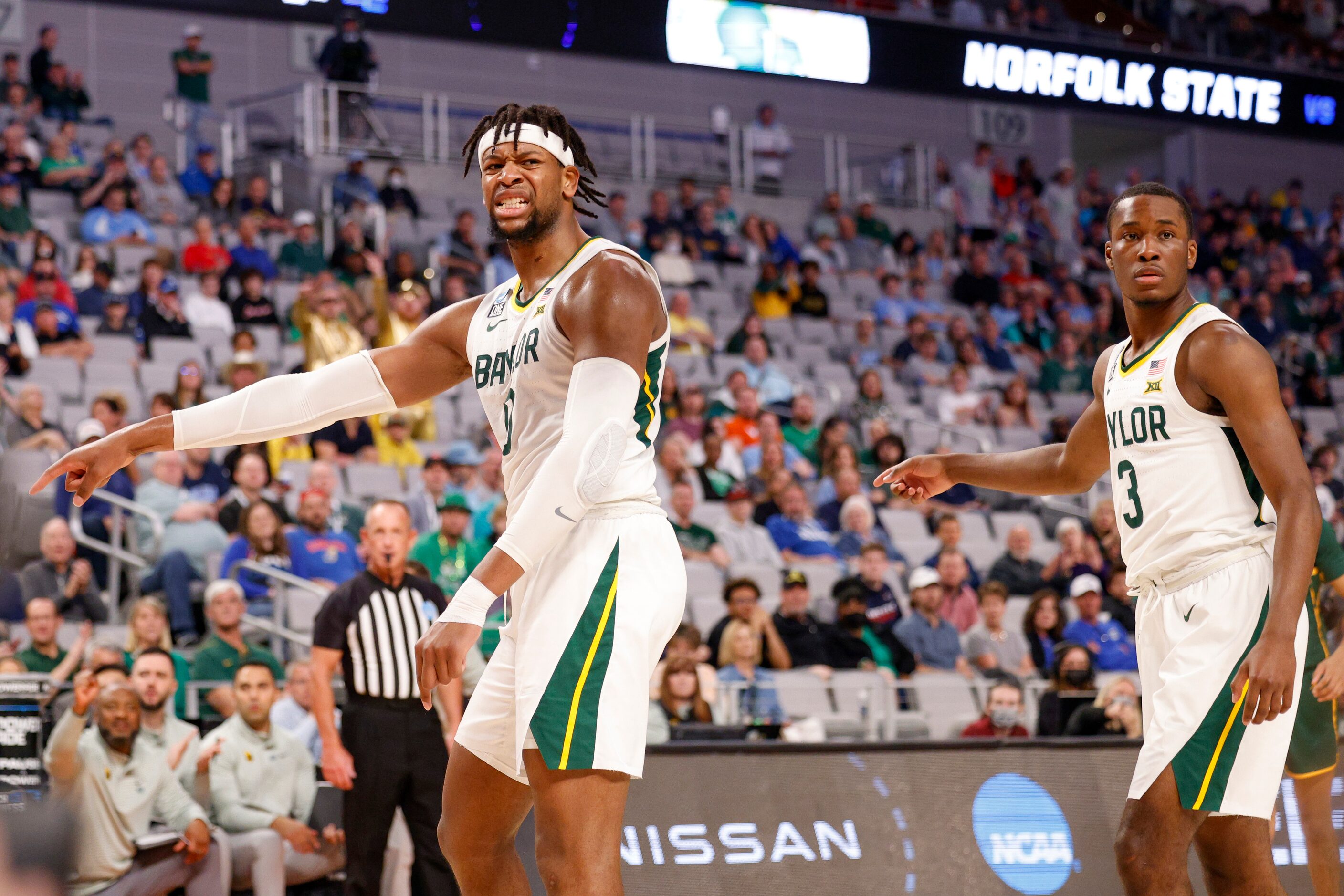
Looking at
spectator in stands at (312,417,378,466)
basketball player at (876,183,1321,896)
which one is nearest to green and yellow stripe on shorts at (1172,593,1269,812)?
basketball player at (876,183,1321,896)

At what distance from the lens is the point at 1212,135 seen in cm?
2412

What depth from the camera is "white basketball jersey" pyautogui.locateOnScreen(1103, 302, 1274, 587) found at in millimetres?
3900

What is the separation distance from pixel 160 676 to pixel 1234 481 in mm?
4865

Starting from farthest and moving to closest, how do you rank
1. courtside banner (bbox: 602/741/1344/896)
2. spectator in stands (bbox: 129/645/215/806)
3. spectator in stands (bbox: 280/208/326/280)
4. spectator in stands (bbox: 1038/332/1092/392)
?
1. spectator in stands (bbox: 1038/332/1092/392)
2. spectator in stands (bbox: 280/208/326/280)
3. spectator in stands (bbox: 129/645/215/806)
4. courtside banner (bbox: 602/741/1344/896)

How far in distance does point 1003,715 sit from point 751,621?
66.1 inches

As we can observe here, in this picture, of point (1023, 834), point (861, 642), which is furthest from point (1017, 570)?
point (1023, 834)

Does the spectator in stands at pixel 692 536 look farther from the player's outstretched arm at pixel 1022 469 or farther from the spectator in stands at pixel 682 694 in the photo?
the player's outstretched arm at pixel 1022 469

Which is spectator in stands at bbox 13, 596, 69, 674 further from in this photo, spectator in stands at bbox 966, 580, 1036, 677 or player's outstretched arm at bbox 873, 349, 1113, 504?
spectator in stands at bbox 966, 580, 1036, 677

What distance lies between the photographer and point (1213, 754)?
12.2ft

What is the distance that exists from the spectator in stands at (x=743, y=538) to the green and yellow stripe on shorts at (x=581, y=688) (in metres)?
7.62

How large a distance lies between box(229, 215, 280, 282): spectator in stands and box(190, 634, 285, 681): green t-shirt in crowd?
5834mm

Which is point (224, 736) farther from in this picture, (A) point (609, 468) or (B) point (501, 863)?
(A) point (609, 468)

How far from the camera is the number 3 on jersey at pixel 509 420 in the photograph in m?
3.62

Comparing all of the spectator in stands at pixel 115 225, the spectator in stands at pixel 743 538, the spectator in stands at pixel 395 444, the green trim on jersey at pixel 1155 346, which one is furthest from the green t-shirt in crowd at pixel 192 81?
the green trim on jersey at pixel 1155 346
